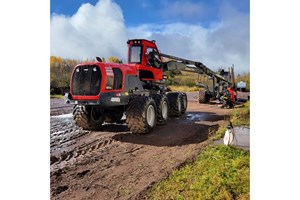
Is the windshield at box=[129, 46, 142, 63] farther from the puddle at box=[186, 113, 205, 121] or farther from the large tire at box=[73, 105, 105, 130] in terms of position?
the puddle at box=[186, 113, 205, 121]

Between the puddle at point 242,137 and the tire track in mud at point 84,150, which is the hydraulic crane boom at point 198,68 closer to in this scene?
the puddle at point 242,137

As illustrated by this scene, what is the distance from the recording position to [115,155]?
2.49 metres

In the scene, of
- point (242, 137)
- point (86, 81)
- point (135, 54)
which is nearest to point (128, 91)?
point (135, 54)

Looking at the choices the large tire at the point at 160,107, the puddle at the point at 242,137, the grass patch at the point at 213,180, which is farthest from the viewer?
the large tire at the point at 160,107

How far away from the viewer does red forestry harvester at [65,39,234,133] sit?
2.88 m

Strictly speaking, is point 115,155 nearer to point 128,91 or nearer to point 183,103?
point 128,91

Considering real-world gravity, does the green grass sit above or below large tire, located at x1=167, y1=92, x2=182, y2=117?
below

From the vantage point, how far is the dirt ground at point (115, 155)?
1.97 meters

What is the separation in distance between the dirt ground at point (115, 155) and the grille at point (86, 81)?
0.20 metres

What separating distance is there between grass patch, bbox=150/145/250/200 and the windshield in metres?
1.24

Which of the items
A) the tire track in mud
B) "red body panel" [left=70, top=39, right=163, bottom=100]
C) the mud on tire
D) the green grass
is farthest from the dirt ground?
"red body panel" [left=70, top=39, right=163, bottom=100]

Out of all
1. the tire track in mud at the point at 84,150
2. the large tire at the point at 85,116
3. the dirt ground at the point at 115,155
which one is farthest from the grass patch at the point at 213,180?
the large tire at the point at 85,116

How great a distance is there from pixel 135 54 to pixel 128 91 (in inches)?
14.9
